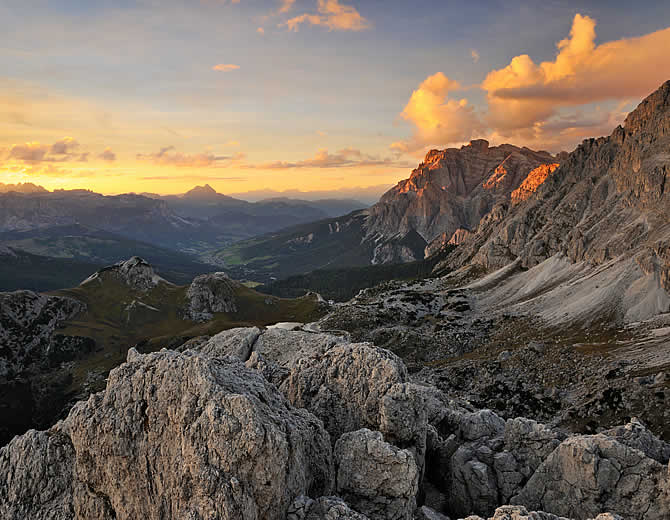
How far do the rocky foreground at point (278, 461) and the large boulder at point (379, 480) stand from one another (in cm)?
6

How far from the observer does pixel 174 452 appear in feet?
72.5

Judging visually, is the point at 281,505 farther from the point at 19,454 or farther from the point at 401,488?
the point at 19,454

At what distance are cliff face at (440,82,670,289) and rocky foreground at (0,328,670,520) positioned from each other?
96.0 metres

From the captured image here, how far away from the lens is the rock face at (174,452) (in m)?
20.5

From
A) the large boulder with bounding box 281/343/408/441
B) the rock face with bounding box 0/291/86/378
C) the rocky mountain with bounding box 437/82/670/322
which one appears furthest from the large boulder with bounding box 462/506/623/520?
the rock face with bounding box 0/291/86/378

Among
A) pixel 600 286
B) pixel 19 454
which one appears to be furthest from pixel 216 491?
pixel 600 286

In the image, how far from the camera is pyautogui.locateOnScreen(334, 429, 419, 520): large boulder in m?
23.6

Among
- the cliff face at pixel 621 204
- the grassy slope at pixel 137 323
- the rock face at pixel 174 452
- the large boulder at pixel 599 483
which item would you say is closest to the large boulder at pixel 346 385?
the rock face at pixel 174 452

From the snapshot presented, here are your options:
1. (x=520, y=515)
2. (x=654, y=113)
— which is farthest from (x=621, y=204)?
(x=520, y=515)

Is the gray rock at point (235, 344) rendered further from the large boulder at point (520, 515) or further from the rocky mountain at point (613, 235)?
the rocky mountain at point (613, 235)

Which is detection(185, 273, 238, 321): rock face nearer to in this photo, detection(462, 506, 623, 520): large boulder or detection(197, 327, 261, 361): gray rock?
detection(197, 327, 261, 361): gray rock

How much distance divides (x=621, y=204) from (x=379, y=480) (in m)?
164

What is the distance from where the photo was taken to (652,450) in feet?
94.6

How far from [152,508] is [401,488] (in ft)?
47.5
